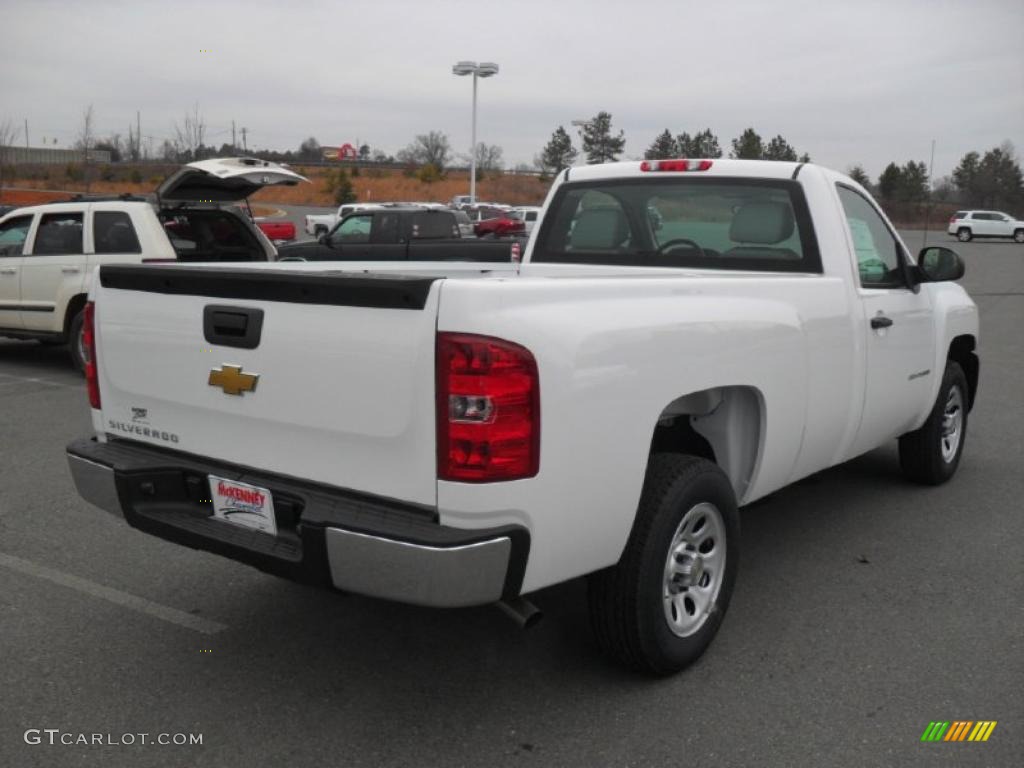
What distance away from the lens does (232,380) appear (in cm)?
302

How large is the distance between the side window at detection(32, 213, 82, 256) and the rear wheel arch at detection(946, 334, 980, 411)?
27.0ft

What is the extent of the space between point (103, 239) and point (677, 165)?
7.00m

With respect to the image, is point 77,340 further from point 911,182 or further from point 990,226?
point 911,182

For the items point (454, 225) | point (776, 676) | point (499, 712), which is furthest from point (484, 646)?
point (454, 225)

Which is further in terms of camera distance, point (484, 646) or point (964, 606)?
point (964, 606)

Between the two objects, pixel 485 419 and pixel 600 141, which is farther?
pixel 600 141

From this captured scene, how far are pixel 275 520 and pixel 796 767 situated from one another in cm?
172

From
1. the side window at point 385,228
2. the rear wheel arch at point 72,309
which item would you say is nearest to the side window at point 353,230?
the side window at point 385,228

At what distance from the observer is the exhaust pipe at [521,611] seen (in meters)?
2.85

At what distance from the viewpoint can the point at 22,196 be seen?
59.6 m

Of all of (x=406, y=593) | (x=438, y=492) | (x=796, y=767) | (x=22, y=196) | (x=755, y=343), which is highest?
(x=22, y=196)

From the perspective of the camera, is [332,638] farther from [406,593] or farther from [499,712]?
[406,593]

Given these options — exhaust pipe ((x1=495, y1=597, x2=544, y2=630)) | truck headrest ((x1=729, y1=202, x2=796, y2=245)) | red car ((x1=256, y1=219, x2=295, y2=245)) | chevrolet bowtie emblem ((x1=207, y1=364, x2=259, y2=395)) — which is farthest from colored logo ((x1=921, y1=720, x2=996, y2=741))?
red car ((x1=256, y1=219, x2=295, y2=245))

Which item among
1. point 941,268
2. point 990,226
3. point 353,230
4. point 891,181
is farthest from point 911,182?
point 941,268
